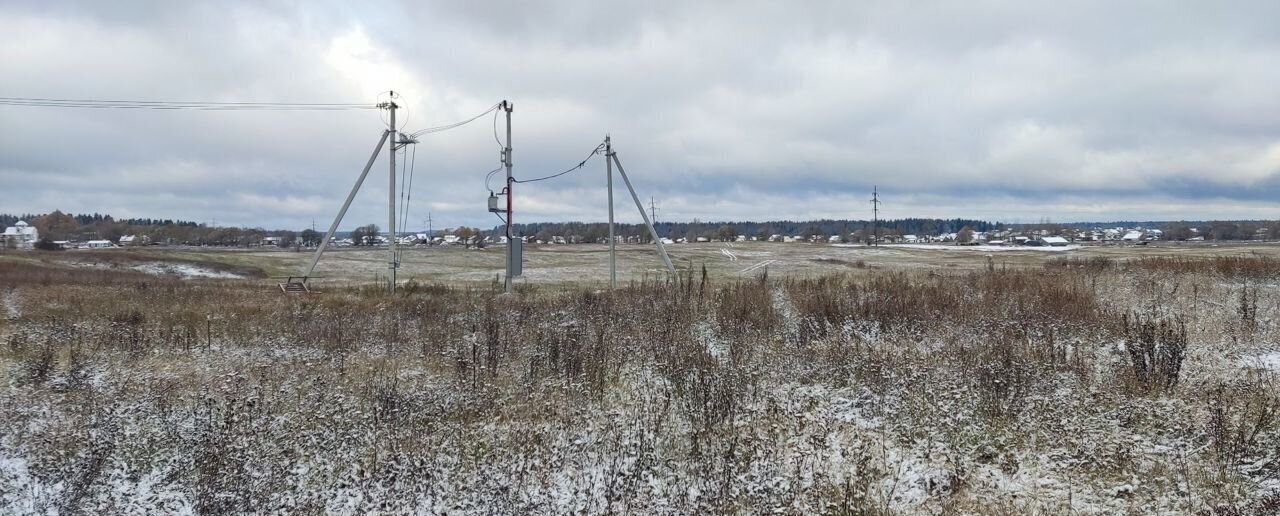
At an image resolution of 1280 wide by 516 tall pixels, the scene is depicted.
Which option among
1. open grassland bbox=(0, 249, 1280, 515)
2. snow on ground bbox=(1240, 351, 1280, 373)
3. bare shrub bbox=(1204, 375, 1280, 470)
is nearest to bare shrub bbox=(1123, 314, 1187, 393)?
open grassland bbox=(0, 249, 1280, 515)

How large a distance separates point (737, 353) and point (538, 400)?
367 centimetres

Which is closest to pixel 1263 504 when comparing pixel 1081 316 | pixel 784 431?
pixel 784 431

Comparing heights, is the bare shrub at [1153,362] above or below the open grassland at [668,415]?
above

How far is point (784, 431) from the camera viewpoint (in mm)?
7957

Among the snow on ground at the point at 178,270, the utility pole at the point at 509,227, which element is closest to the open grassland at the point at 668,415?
the utility pole at the point at 509,227

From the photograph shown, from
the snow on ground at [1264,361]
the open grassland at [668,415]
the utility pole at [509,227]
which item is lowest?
the open grassland at [668,415]

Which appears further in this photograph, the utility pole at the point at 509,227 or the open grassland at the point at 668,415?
the utility pole at the point at 509,227

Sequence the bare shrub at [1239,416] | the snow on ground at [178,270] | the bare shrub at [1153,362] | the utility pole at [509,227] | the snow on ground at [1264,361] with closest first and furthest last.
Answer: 1. the bare shrub at [1239,416]
2. the bare shrub at [1153,362]
3. the snow on ground at [1264,361]
4. the utility pole at [509,227]
5. the snow on ground at [178,270]

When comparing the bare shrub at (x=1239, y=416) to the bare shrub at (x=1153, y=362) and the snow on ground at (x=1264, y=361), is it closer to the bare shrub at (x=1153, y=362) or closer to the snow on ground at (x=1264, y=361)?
the bare shrub at (x=1153, y=362)

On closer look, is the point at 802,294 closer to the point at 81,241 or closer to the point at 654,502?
the point at 654,502

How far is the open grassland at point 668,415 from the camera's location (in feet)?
22.4

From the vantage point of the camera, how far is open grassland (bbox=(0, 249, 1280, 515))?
682cm

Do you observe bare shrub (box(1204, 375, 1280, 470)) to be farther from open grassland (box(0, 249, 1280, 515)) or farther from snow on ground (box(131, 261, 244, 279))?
snow on ground (box(131, 261, 244, 279))

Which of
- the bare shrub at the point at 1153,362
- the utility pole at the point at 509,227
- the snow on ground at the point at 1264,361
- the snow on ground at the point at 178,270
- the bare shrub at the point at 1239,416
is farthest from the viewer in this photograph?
the snow on ground at the point at 178,270
